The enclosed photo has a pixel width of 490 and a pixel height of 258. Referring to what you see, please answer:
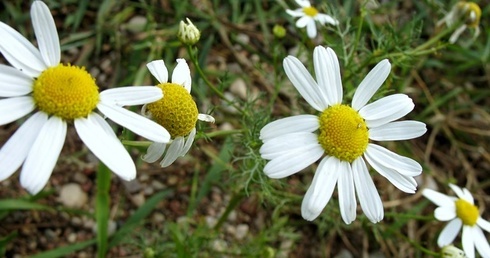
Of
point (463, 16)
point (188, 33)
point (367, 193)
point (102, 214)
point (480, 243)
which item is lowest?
point (480, 243)

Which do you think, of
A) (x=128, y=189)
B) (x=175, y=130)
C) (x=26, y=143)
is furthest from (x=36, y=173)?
(x=128, y=189)

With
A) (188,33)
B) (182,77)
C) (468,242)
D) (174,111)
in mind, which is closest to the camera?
(174,111)

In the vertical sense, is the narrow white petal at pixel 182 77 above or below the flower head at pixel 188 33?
below

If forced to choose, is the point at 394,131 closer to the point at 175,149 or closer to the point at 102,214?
the point at 175,149

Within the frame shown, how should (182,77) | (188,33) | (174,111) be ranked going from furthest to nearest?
(188,33) → (182,77) → (174,111)

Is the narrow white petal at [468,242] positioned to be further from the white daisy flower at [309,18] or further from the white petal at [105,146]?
the white petal at [105,146]

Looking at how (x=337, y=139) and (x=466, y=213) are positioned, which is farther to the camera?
(x=466, y=213)

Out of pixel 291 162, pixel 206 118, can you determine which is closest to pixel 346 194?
pixel 291 162

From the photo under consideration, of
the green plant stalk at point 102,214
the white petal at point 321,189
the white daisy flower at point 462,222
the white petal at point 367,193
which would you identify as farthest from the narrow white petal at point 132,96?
the white daisy flower at point 462,222
